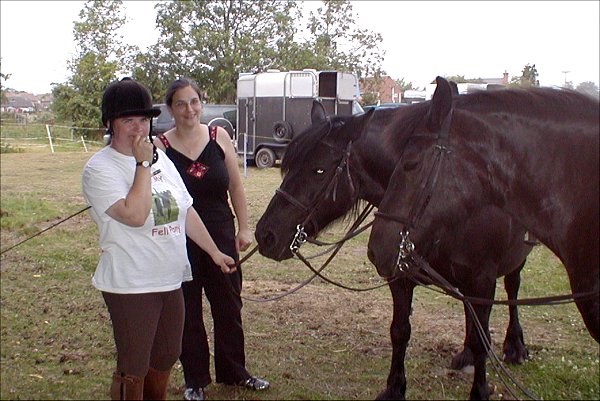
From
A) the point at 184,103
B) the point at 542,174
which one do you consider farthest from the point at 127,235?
the point at 542,174

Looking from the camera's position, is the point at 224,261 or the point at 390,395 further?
→ the point at 390,395

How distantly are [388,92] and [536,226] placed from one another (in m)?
36.2

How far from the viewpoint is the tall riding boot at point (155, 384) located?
9.55 ft

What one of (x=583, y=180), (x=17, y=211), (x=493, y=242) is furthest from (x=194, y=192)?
(x=17, y=211)

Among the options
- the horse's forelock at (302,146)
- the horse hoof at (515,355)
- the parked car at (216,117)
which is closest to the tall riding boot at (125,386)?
the horse's forelock at (302,146)

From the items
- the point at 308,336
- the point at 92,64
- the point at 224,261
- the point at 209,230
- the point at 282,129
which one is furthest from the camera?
the point at 92,64

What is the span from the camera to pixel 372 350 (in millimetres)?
4680

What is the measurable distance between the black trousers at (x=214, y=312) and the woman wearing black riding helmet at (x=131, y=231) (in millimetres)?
968

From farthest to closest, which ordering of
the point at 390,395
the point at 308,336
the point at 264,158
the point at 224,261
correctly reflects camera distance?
the point at 264,158 → the point at 308,336 → the point at 390,395 → the point at 224,261

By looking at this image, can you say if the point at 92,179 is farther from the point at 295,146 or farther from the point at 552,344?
the point at 552,344

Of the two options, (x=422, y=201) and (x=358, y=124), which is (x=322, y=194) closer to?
(x=358, y=124)

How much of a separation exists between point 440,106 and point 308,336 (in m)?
2.84

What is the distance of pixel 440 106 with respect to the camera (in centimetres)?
256

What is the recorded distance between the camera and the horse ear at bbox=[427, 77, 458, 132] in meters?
2.55
